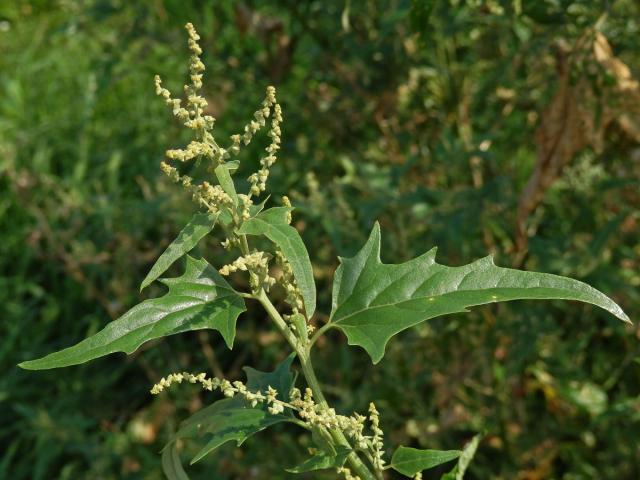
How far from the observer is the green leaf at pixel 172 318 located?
4.01 feet

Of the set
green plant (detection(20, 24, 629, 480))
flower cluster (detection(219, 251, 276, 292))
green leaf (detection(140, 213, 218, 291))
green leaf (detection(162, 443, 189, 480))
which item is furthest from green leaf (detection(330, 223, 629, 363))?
green leaf (detection(162, 443, 189, 480))

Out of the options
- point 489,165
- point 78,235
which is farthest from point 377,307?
point 78,235

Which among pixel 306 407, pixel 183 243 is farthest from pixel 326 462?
pixel 183 243

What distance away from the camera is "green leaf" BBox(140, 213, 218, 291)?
1229 millimetres

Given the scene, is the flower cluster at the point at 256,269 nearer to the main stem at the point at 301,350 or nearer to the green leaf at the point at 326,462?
the main stem at the point at 301,350

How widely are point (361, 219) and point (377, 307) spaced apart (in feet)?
4.85

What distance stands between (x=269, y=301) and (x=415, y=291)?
0.63 ft

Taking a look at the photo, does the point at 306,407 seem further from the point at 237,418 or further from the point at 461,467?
the point at 461,467

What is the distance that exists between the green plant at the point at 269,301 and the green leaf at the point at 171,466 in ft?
0.25

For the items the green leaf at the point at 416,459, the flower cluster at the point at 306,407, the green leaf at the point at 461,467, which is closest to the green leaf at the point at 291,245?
the flower cluster at the point at 306,407

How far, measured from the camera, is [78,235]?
408cm

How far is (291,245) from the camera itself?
1.25 m

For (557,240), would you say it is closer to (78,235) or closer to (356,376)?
(356,376)

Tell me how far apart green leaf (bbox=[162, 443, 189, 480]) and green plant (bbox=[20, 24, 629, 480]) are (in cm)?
8
